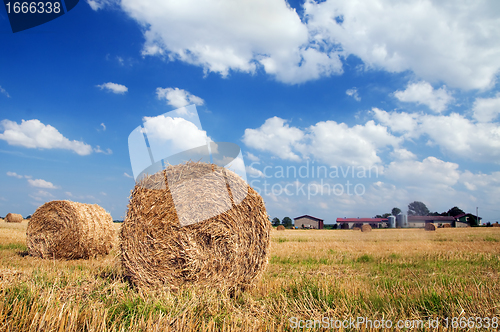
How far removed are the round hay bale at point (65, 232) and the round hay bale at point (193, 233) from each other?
4401 mm

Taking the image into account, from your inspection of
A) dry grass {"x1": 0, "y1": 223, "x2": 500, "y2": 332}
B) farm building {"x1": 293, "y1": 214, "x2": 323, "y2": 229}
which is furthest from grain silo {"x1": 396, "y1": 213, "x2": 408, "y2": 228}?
dry grass {"x1": 0, "y1": 223, "x2": 500, "y2": 332}

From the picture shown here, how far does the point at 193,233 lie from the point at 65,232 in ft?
18.7

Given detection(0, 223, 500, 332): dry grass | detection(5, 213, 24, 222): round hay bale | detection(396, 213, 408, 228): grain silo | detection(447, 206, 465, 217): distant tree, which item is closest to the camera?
detection(0, 223, 500, 332): dry grass

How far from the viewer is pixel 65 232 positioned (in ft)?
29.2

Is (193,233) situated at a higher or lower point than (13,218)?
higher

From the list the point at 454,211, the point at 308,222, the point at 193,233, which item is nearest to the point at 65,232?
the point at 193,233

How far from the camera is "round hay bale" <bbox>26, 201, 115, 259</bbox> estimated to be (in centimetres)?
884

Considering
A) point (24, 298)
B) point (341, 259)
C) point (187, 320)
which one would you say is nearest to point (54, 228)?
point (24, 298)

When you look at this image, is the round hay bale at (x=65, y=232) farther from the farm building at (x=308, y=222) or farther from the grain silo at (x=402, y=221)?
the farm building at (x=308, y=222)

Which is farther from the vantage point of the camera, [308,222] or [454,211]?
[454,211]

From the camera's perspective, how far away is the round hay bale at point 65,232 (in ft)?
29.0

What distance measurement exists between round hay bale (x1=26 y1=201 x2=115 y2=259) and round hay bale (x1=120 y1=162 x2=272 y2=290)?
14.4 ft

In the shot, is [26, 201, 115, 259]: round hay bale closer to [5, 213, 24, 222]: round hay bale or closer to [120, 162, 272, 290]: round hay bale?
[120, 162, 272, 290]: round hay bale

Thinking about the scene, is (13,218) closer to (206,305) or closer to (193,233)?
(193,233)
